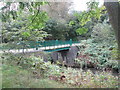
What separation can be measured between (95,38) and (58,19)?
5039 millimetres

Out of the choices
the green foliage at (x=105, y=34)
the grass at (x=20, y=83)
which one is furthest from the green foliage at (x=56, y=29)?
the grass at (x=20, y=83)

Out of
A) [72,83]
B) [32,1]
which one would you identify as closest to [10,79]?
[72,83]

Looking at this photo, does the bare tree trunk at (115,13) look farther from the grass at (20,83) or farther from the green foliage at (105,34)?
the green foliage at (105,34)

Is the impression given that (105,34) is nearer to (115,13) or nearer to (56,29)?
(56,29)

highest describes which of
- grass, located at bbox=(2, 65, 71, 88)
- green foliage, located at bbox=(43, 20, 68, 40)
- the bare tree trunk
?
green foliage, located at bbox=(43, 20, 68, 40)

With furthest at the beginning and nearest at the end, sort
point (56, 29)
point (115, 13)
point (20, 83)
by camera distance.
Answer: point (56, 29) < point (20, 83) < point (115, 13)

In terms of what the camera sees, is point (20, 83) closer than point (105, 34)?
Yes

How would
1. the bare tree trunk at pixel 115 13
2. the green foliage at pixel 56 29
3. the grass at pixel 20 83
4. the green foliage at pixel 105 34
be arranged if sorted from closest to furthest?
the bare tree trunk at pixel 115 13 < the grass at pixel 20 83 < the green foliage at pixel 105 34 < the green foliage at pixel 56 29

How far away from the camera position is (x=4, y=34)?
492 cm

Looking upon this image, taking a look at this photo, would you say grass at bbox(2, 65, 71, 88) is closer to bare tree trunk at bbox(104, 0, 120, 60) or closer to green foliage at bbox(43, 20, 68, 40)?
bare tree trunk at bbox(104, 0, 120, 60)

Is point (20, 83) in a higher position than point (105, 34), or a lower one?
lower

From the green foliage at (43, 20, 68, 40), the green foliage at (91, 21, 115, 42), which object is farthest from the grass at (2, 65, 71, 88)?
the green foliage at (43, 20, 68, 40)

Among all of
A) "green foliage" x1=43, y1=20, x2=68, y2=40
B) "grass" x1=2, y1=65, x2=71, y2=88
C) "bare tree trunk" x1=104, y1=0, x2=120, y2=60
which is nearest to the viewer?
"bare tree trunk" x1=104, y1=0, x2=120, y2=60

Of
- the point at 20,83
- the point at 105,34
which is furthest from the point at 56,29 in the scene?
the point at 20,83
